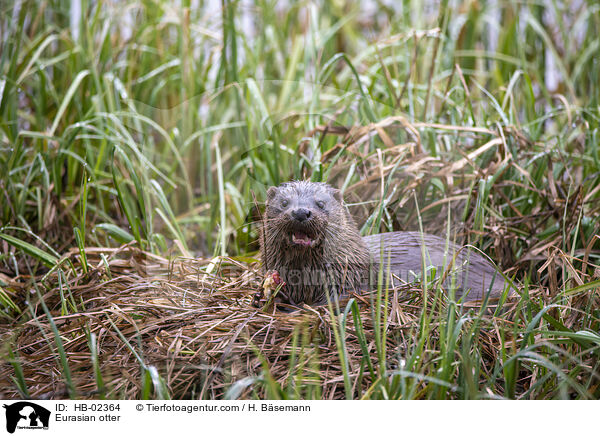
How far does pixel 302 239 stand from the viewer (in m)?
2.33

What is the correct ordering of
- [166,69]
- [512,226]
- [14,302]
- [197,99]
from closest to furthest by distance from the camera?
[14,302], [512,226], [197,99], [166,69]

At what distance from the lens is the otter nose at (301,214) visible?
223cm

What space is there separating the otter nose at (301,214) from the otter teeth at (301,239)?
93mm

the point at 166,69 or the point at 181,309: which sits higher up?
the point at 166,69

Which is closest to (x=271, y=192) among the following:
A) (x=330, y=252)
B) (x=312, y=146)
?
(x=330, y=252)

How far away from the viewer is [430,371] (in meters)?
1.84
